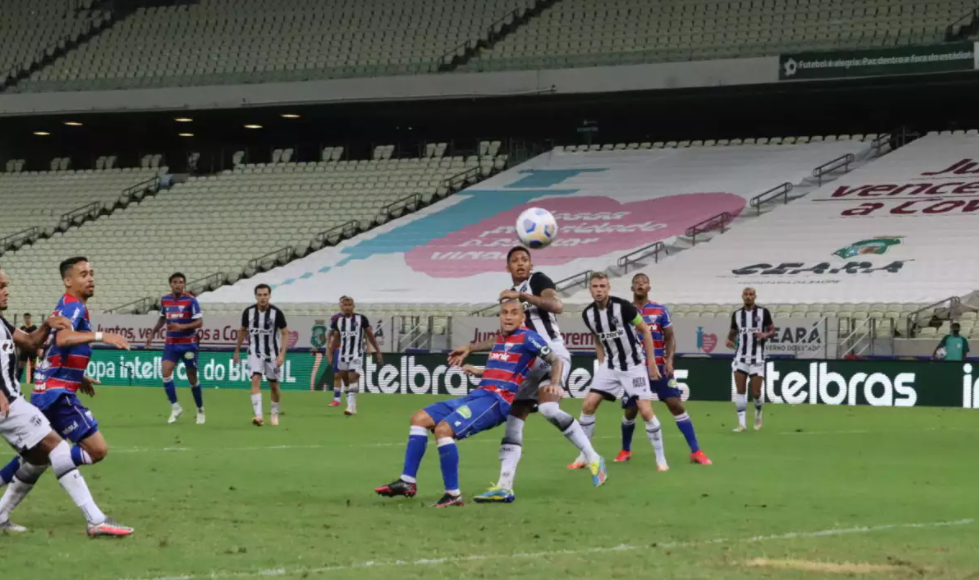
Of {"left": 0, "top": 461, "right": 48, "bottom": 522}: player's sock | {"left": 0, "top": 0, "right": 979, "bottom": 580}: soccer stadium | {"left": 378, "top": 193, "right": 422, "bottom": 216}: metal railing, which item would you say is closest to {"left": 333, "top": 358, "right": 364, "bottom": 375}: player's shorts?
{"left": 0, "top": 0, "right": 979, "bottom": 580}: soccer stadium

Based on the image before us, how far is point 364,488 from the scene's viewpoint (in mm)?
13453

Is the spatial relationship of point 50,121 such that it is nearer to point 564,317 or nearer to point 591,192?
point 591,192

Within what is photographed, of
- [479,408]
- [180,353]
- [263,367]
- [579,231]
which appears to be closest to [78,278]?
[479,408]

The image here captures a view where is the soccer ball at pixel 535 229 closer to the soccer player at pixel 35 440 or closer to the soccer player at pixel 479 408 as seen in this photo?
the soccer player at pixel 479 408

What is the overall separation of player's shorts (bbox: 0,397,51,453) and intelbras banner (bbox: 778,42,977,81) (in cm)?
3341

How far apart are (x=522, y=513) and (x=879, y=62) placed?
31245mm

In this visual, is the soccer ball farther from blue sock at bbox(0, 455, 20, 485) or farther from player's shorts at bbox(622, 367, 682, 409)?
blue sock at bbox(0, 455, 20, 485)

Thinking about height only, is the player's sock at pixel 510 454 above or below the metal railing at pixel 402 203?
below

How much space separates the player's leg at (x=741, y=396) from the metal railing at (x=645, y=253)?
18604 millimetres

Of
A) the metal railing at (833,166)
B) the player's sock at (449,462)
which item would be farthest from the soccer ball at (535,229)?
the metal railing at (833,166)

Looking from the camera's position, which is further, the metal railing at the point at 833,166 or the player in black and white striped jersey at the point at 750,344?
the metal railing at the point at 833,166

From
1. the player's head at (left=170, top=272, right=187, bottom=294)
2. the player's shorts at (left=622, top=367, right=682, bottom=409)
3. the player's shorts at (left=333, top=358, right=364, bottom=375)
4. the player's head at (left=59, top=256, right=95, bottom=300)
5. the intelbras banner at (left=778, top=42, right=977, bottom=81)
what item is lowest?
the player's shorts at (left=622, top=367, right=682, bottom=409)

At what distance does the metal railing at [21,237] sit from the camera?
50594mm

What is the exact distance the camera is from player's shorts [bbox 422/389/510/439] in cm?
1205
